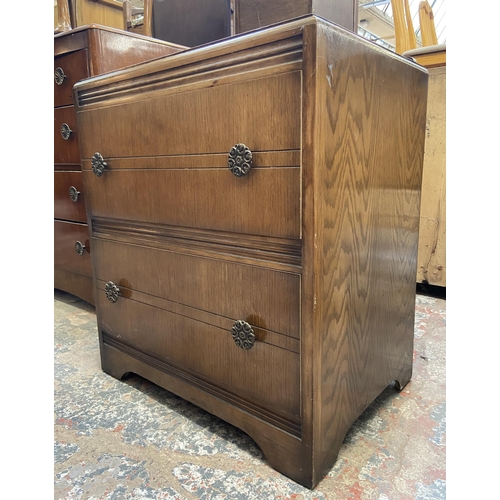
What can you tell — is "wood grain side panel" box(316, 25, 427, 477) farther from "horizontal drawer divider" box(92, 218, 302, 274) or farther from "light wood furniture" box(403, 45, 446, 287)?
"light wood furniture" box(403, 45, 446, 287)

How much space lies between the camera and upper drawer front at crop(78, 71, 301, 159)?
2.22ft

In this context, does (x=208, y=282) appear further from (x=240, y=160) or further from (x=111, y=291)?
(x=111, y=291)

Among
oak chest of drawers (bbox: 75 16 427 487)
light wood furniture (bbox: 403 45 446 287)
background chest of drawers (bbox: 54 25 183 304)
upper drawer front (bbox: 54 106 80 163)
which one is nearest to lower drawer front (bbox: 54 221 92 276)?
→ background chest of drawers (bbox: 54 25 183 304)

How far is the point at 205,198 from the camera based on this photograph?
2.73ft

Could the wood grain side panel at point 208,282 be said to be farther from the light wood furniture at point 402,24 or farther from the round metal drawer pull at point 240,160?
the light wood furniture at point 402,24

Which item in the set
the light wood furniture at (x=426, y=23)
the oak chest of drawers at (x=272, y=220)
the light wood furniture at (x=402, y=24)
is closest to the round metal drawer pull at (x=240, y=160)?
the oak chest of drawers at (x=272, y=220)

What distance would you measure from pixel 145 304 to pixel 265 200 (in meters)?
0.49

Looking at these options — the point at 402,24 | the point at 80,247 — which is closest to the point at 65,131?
the point at 80,247

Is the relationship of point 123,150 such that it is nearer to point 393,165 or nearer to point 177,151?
point 177,151

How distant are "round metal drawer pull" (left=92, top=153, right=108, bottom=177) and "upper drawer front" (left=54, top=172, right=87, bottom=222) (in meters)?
0.52

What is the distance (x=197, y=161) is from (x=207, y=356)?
0.42 m

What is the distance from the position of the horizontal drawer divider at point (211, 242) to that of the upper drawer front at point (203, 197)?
14 millimetres

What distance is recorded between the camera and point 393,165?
889mm

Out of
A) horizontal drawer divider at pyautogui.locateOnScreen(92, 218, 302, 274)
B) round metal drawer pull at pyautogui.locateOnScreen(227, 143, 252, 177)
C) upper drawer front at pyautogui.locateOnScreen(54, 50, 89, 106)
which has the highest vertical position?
upper drawer front at pyautogui.locateOnScreen(54, 50, 89, 106)
